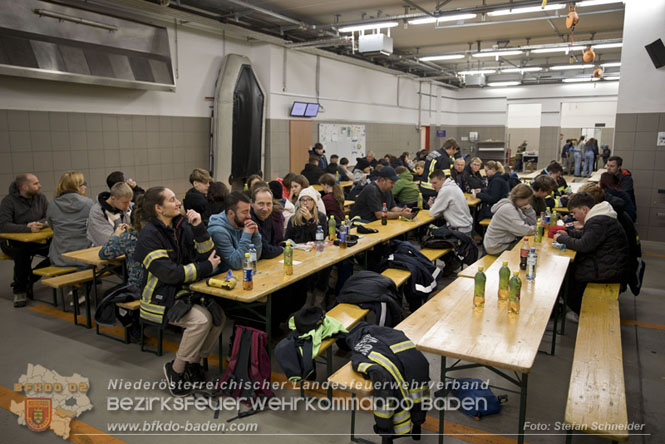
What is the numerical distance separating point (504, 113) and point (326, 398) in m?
20.2

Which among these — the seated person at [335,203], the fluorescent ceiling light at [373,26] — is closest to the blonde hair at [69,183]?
the seated person at [335,203]

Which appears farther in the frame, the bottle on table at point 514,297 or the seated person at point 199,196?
the seated person at point 199,196

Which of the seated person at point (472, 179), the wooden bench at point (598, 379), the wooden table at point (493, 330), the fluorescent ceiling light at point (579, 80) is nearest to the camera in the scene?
the wooden bench at point (598, 379)

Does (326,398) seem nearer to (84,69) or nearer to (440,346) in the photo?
(440,346)

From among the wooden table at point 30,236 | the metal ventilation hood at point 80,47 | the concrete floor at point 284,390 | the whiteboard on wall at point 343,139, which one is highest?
the metal ventilation hood at point 80,47

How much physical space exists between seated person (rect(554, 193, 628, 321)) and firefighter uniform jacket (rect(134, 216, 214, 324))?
3.52 metres

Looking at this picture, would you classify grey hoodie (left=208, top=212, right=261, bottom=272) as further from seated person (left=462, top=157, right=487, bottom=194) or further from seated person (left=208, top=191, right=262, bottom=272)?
seated person (left=462, top=157, right=487, bottom=194)

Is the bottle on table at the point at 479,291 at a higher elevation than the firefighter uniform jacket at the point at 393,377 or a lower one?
higher

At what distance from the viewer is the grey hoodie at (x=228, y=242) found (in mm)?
3914

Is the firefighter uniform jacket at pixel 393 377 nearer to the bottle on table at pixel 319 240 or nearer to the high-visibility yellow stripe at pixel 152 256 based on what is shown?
the high-visibility yellow stripe at pixel 152 256

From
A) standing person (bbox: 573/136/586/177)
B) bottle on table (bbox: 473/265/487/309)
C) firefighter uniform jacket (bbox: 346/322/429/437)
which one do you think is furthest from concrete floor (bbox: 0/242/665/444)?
standing person (bbox: 573/136/586/177)

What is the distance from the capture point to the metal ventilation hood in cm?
645

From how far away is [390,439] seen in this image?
2.80 metres

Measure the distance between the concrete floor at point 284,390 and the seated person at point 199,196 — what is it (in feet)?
5.70
